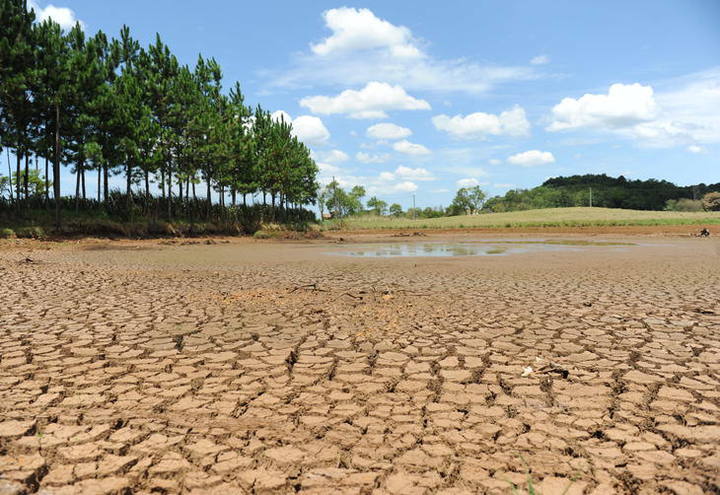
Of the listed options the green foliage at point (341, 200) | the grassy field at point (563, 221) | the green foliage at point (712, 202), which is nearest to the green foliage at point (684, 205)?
the green foliage at point (712, 202)

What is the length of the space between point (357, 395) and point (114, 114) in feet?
86.8

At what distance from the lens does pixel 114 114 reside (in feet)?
80.8

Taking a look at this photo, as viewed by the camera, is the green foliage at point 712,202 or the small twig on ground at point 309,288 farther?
the green foliage at point 712,202

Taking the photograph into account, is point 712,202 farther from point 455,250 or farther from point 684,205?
point 455,250

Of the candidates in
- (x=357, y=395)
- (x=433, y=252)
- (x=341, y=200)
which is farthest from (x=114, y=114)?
(x=341, y=200)

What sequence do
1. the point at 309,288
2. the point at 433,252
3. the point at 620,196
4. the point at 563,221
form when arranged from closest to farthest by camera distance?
the point at 309,288 → the point at 433,252 → the point at 563,221 → the point at 620,196

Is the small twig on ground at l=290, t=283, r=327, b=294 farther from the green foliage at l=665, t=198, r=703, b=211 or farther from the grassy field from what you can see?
the green foliage at l=665, t=198, r=703, b=211

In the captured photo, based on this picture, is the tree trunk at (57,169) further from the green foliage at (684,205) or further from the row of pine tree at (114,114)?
the green foliage at (684,205)

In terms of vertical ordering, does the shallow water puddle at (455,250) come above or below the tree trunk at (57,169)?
below

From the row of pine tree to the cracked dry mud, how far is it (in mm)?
19860

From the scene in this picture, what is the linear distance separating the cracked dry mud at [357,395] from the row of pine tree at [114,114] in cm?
1986

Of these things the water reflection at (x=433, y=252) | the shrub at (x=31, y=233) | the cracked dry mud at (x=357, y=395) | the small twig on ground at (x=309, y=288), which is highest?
the shrub at (x=31, y=233)

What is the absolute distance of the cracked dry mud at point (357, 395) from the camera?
2.20 m

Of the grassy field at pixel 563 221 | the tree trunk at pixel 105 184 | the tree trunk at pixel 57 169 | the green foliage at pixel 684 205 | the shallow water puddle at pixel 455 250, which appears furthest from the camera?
the green foliage at pixel 684 205
